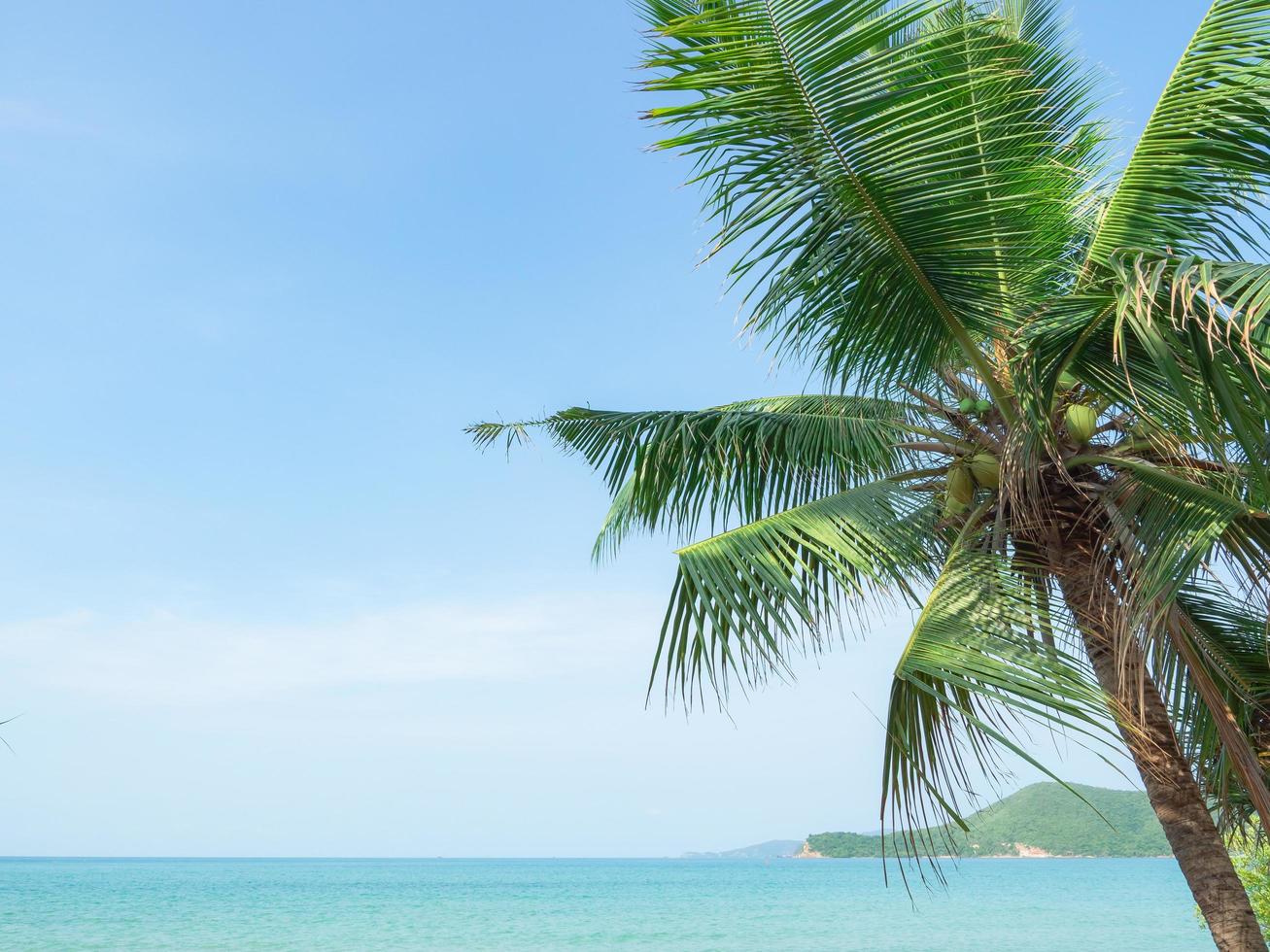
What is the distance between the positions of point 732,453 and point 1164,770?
271 centimetres

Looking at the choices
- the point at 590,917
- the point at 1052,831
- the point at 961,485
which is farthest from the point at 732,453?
the point at 1052,831

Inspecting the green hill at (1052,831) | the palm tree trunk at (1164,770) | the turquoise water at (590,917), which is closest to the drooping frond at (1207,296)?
the palm tree trunk at (1164,770)

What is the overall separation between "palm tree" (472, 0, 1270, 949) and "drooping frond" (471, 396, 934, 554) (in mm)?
213

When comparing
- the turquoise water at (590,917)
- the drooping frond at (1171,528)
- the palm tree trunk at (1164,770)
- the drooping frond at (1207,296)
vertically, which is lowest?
the turquoise water at (590,917)

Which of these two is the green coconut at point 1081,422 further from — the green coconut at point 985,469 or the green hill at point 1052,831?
the green hill at point 1052,831

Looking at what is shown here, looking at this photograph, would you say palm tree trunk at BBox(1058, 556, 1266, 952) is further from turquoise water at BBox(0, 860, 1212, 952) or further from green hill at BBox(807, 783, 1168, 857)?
green hill at BBox(807, 783, 1168, 857)

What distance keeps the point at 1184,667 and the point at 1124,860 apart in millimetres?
129976

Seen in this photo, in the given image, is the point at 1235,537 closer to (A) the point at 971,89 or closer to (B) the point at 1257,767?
(B) the point at 1257,767

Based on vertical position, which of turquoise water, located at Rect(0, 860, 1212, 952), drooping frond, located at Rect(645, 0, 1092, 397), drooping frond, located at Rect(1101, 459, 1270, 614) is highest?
drooping frond, located at Rect(645, 0, 1092, 397)

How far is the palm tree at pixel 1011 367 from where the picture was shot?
3.64 m

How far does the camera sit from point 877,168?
3.91 metres

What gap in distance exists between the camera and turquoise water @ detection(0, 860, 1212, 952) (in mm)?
32000

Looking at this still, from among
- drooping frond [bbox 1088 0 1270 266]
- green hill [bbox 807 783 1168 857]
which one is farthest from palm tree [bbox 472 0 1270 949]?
green hill [bbox 807 783 1168 857]

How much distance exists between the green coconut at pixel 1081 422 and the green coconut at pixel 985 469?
0.36 m
